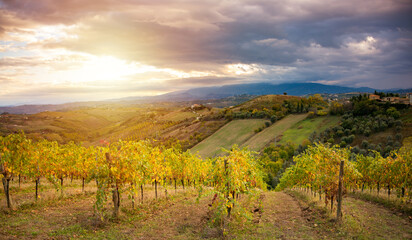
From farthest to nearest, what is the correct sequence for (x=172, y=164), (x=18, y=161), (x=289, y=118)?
1. (x=289, y=118)
2. (x=172, y=164)
3. (x=18, y=161)

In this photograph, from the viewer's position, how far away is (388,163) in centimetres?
2222

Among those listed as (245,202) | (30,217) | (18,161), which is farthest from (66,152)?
(245,202)

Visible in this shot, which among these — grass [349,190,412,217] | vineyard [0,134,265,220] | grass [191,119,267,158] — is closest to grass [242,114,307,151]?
grass [191,119,267,158]

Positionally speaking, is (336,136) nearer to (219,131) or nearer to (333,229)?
(219,131)

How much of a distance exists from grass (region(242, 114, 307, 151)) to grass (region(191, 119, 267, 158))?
503 centimetres

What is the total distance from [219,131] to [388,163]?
320 feet

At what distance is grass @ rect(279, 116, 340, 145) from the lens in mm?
87875

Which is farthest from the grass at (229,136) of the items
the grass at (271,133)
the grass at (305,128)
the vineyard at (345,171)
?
the vineyard at (345,171)

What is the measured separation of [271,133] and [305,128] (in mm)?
14581

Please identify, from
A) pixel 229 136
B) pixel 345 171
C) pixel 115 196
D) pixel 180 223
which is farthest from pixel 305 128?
pixel 115 196

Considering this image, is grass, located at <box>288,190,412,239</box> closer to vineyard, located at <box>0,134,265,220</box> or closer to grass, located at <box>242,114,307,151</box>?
vineyard, located at <box>0,134,265,220</box>

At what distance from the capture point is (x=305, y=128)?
314 feet

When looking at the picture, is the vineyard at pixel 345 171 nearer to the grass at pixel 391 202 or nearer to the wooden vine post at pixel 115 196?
the grass at pixel 391 202

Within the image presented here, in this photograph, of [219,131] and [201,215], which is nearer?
[201,215]
